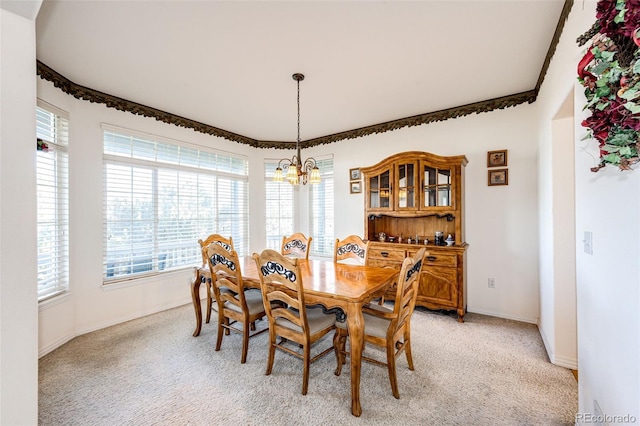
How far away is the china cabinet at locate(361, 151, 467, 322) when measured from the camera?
3303 millimetres

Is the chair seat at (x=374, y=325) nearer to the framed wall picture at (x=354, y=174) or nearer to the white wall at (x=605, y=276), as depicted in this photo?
the white wall at (x=605, y=276)

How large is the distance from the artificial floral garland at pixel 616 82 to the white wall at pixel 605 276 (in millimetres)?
120

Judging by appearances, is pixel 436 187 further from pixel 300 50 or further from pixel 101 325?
pixel 101 325

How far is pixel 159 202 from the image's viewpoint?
3.75m

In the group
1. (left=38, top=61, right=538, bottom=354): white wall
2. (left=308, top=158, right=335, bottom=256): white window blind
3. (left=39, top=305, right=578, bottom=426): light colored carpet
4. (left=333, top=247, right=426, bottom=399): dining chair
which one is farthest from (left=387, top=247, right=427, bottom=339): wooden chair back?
(left=308, top=158, right=335, bottom=256): white window blind

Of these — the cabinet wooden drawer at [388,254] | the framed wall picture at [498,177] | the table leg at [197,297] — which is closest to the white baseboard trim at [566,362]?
the cabinet wooden drawer at [388,254]

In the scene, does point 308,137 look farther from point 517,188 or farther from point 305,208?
point 517,188

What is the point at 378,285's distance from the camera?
83.3 inches

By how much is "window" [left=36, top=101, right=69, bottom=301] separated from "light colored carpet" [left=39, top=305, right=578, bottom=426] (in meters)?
0.74

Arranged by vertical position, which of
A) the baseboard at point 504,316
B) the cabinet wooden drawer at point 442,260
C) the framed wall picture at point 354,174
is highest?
the framed wall picture at point 354,174

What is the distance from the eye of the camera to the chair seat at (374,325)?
2.01 m

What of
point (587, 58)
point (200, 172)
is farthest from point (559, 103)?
point (200, 172)

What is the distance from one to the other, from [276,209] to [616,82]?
4735mm

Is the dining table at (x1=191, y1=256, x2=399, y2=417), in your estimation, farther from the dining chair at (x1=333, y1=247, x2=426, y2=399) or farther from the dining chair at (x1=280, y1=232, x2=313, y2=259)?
the dining chair at (x1=280, y1=232, x2=313, y2=259)
